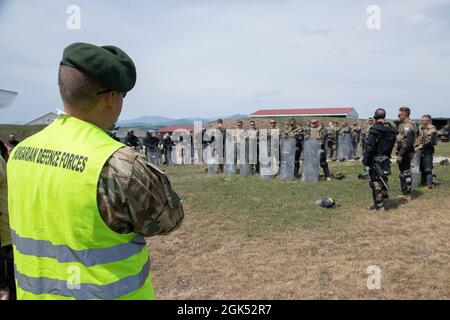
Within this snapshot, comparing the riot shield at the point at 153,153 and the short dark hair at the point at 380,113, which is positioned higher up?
the short dark hair at the point at 380,113

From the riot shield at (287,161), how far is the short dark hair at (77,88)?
32.7ft

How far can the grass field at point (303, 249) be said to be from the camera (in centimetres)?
410

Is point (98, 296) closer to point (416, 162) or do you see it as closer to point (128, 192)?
point (128, 192)

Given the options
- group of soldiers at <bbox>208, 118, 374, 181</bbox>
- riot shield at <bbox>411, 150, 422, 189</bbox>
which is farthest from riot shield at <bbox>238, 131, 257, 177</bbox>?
riot shield at <bbox>411, 150, 422, 189</bbox>

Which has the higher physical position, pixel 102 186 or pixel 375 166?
pixel 102 186

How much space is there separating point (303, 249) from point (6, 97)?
14.7ft

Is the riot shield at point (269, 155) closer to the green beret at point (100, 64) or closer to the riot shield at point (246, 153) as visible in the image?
A: the riot shield at point (246, 153)

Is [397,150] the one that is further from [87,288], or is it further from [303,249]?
[87,288]

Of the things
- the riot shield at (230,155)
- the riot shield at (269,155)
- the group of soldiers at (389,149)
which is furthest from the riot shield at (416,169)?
the riot shield at (230,155)

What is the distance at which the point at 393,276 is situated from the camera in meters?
4.32

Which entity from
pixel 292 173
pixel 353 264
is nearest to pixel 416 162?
pixel 292 173

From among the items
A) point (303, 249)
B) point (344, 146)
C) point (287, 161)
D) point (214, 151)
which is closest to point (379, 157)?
point (303, 249)

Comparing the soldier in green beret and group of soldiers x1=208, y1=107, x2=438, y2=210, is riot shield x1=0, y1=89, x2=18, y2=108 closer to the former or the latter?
the soldier in green beret
